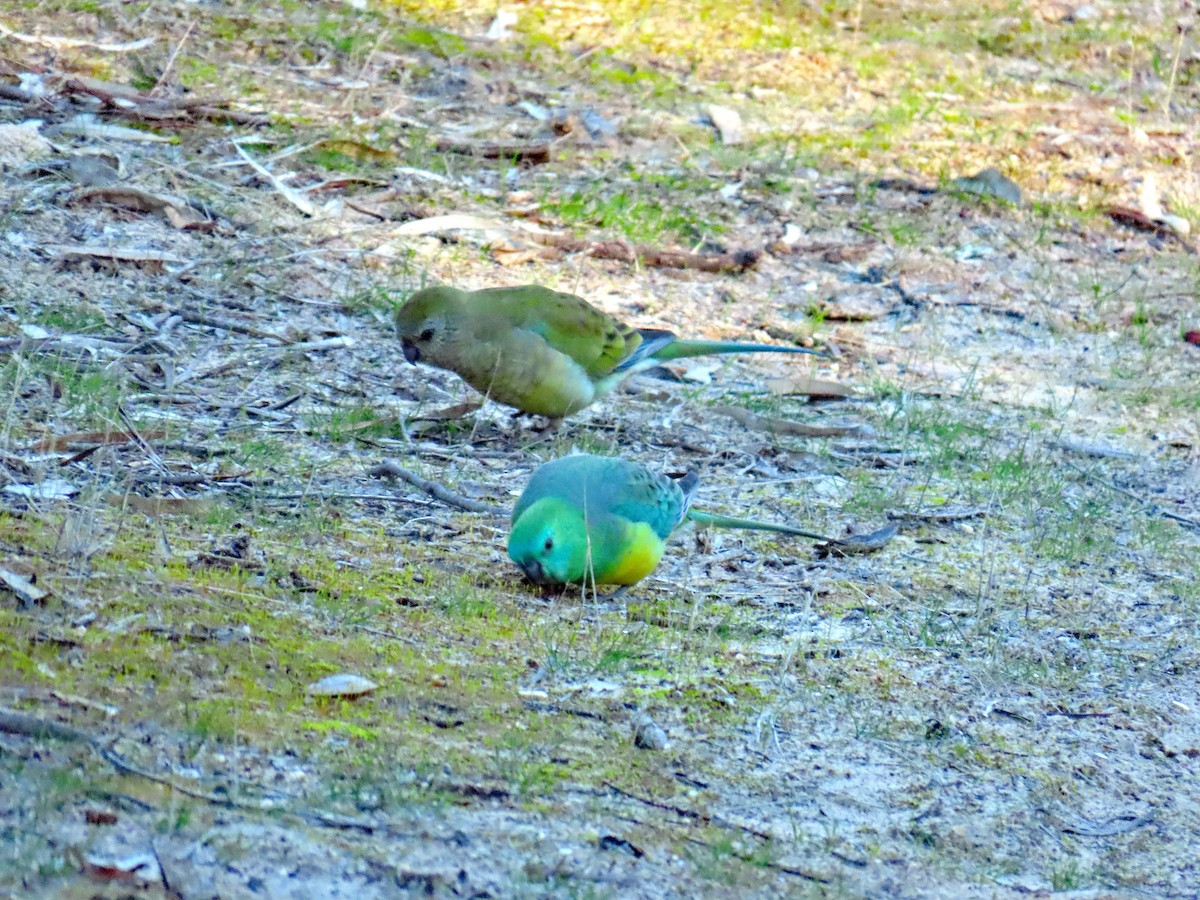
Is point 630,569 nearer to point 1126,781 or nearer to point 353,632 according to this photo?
point 353,632

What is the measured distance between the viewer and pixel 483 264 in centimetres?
796

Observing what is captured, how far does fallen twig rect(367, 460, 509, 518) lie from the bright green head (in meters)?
0.81

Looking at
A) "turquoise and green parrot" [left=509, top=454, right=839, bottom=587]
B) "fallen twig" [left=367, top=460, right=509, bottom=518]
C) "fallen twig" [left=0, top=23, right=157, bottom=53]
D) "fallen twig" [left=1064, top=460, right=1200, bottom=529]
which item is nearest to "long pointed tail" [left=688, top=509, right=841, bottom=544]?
"turquoise and green parrot" [left=509, top=454, right=839, bottom=587]

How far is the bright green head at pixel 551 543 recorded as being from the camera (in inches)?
173

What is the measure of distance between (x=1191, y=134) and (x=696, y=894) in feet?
31.0

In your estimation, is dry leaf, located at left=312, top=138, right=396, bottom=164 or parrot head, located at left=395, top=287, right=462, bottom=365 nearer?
parrot head, located at left=395, top=287, right=462, bottom=365

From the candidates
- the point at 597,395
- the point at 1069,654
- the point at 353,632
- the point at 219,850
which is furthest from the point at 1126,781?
the point at 597,395

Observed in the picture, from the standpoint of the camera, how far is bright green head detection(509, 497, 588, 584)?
4.39 m

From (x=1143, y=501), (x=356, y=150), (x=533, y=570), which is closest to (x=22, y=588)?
(x=533, y=570)

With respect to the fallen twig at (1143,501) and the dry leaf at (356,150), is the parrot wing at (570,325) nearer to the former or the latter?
the fallen twig at (1143,501)

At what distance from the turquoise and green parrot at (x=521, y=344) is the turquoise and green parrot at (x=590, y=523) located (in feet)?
5.19


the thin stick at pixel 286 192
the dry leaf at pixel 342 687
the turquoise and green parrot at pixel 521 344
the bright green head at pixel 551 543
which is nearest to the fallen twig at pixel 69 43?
the thin stick at pixel 286 192

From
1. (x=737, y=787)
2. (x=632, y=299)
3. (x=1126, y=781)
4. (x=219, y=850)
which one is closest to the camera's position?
(x=219, y=850)

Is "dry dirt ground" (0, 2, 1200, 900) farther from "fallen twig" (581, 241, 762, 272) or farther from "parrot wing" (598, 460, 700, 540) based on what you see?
"parrot wing" (598, 460, 700, 540)
